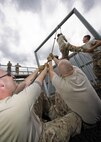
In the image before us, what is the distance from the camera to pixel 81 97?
1982 millimetres

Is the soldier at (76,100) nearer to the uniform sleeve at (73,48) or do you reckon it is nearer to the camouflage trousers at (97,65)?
the uniform sleeve at (73,48)

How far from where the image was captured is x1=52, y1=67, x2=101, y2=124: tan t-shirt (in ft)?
6.46

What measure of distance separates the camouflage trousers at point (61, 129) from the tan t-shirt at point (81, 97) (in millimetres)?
139

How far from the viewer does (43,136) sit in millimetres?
1481

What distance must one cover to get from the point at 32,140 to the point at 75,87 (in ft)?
2.88

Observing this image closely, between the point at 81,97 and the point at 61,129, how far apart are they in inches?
19.9

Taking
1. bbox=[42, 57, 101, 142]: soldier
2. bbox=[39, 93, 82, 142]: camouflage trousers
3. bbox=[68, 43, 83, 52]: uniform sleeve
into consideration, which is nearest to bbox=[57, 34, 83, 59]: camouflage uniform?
bbox=[68, 43, 83, 52]: uniform sleeve

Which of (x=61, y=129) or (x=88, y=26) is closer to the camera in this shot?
(x=61, y=129)

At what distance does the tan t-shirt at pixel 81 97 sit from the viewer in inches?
77.5

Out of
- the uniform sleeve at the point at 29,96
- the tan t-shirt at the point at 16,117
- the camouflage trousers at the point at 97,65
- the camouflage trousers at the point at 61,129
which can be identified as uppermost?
the camouflage trousers at the point at 97,65

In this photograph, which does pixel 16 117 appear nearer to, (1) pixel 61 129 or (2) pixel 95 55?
(1) pixel 61 129

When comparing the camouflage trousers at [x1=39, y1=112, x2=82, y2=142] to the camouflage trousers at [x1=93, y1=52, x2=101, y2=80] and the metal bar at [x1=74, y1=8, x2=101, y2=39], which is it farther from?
the camouflage trousers at [x1=93, y1=52, x2=101, y2=80]

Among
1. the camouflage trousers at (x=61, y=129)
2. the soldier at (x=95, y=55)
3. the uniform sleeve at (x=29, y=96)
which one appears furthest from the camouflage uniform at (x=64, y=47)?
the uniform sleeve at (x=29, y=96)

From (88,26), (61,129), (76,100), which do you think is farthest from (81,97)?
(88,26)
